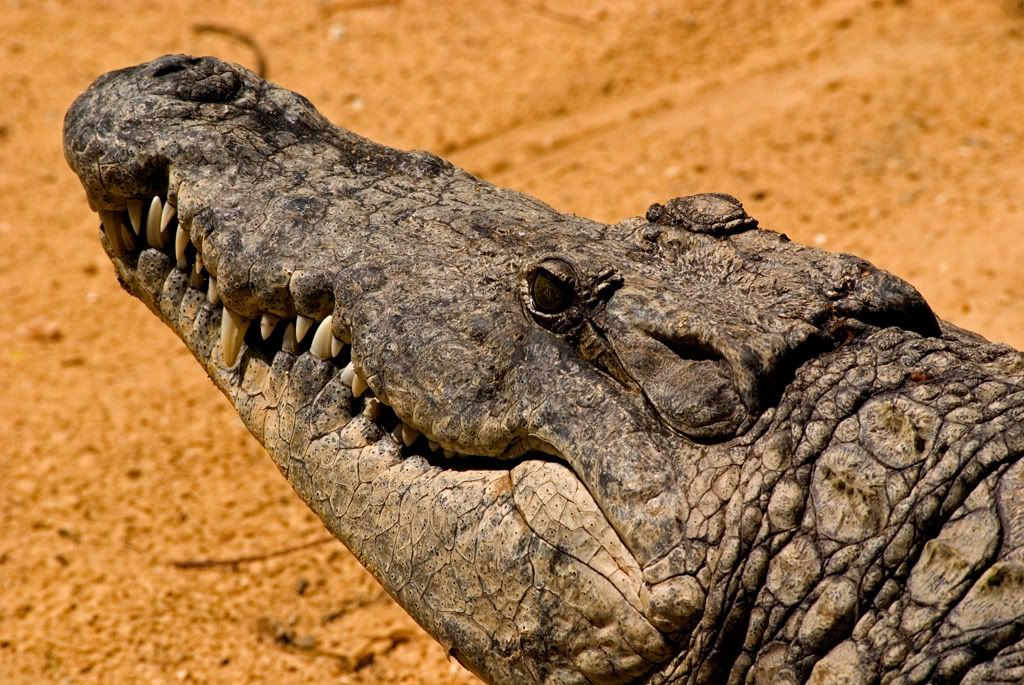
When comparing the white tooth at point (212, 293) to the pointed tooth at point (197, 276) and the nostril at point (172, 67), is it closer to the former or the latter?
the pointed tooth at point (197, 276)

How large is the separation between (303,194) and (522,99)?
479 centimetres

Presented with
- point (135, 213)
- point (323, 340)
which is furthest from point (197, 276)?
point (323, 340)

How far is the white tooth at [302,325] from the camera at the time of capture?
10.3 feet

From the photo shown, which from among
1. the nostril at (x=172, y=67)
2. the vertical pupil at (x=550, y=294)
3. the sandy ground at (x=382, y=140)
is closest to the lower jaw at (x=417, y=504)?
the vertical pupil at (x=550, y=294)

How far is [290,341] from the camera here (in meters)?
3.19

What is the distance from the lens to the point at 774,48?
8.29 meters

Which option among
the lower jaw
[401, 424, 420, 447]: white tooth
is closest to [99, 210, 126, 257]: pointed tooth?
the lower jaw

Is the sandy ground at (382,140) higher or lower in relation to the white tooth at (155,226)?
lower

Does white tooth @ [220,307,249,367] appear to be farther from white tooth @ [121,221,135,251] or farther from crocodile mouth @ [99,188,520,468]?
white tooth @ [121,221,135,251]

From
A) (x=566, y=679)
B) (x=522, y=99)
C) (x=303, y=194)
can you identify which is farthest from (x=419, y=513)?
(x=522, y=99)

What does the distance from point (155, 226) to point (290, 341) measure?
598 millimetres

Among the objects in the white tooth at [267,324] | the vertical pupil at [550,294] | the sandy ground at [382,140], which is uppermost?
the vertical pupil at [550,294]

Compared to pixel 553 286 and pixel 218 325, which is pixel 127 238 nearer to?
pixel 218 325

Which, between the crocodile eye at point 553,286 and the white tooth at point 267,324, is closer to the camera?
the crocodile eye at point 553,286
